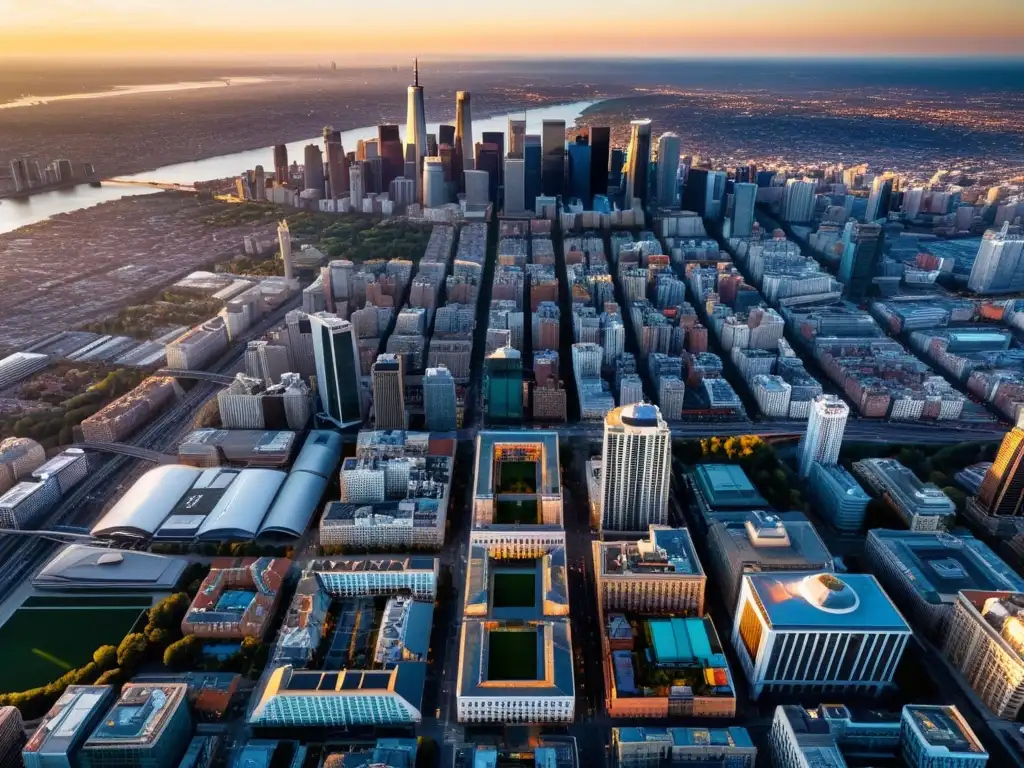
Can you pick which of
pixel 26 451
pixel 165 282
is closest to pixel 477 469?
pixel 26 451

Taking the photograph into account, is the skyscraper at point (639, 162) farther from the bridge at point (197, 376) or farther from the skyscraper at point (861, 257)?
the bridge at point (197, 376)

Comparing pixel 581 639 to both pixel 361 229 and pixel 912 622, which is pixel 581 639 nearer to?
pixel 912 622

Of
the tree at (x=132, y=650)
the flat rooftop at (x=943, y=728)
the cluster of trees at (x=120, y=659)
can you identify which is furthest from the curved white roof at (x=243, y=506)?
the flat rooftop at (x=943, y=728)

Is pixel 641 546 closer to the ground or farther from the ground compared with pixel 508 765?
farther from the ground

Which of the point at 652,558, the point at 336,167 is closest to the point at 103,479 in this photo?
the point at 652,558

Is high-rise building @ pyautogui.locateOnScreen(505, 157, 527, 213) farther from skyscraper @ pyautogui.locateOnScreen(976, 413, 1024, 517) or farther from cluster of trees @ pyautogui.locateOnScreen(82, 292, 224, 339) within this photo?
skyscraper @ pyautogui.locateOnScreen(976, 413, 1024, 517)

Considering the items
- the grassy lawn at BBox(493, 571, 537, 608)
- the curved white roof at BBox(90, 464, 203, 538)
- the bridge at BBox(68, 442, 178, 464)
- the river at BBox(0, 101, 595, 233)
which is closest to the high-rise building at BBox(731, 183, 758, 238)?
the river at BBox(0, 101, 595, 233)
